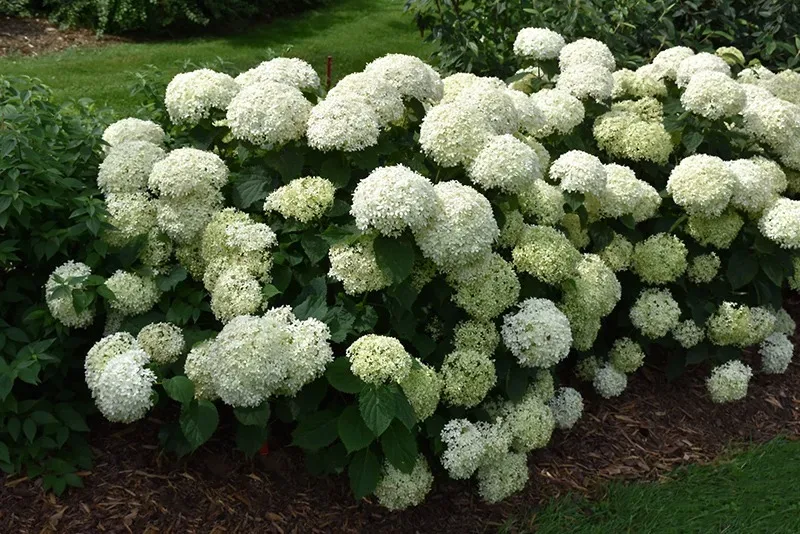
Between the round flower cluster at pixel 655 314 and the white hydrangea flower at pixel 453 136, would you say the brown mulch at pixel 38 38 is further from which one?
the round flower cluster at pixel 655 314

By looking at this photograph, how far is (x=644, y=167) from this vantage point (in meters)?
4.81

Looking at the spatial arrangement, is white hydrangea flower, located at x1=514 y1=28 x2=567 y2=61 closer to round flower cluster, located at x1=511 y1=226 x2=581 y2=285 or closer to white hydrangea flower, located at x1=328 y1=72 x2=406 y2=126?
white hydrangea flower, located at x1=328 y1=72 x2=406 y2=126

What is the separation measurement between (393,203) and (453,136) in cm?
62

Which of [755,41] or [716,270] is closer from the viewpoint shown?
[716,270]

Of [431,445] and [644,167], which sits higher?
[644,167]

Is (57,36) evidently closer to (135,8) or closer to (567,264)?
(135,8)

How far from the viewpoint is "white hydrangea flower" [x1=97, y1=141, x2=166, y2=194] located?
3.80 m

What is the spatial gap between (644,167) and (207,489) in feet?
9.23

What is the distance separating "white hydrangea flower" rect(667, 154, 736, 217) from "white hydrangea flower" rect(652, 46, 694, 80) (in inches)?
44.3

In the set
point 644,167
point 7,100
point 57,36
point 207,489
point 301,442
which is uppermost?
point 7,100

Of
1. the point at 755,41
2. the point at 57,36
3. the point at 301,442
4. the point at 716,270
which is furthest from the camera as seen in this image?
the point at 57,36

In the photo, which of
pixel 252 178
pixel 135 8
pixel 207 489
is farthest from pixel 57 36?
pixel 207 489

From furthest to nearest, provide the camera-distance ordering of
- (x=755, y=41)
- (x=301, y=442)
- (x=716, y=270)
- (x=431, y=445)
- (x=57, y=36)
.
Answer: (x=57, y=36) → (x=755, y=41) → (x=716, y=270) → (x=431, y=445) → (x=301, y=442)

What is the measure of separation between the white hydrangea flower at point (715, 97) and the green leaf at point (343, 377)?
256 cm
